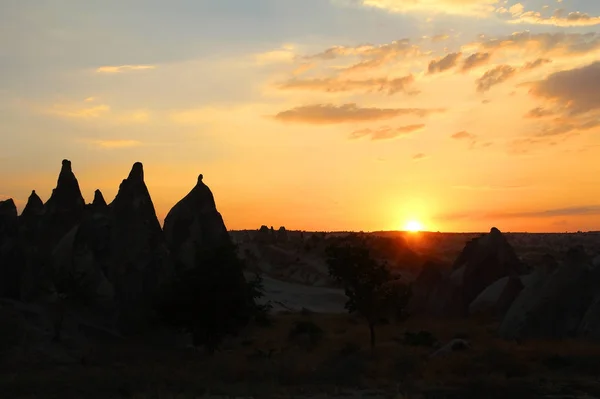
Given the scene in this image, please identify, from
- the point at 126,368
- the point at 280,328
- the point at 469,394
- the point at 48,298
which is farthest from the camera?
the point at 280,328

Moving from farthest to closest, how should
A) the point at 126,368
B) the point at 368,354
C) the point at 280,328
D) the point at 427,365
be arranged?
the point at 280,328
the point at 368,354
the point at 126,368
the point at 427,365

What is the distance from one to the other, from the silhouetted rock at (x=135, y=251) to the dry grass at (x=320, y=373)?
5691mm

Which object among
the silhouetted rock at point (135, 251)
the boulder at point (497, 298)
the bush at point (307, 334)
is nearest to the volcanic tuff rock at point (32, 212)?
the silhouetted rock at point (135, 251)

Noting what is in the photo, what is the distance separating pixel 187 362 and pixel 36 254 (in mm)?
19934

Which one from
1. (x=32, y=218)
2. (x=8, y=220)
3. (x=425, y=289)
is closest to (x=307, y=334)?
(x=425, y=289)

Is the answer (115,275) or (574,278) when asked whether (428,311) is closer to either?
(574,278)

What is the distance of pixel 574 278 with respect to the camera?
4081cm

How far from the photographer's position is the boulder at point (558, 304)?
3941 centimetres

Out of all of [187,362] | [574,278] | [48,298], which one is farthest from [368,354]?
[48,298]

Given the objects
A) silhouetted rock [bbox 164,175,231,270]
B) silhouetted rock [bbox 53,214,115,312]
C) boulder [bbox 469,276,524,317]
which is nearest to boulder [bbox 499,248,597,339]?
boulder [bbox 469,276,524,317]

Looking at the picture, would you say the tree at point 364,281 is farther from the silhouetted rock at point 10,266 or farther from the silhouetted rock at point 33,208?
the silhouetted rock at point 33,208

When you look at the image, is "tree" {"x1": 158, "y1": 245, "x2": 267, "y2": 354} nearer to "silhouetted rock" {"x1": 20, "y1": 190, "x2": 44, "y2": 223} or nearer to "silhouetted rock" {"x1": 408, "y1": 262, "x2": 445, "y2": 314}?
"silhouetted rock" {"x1": 20, "y1": 190, "x2": 44, "y2": 223}

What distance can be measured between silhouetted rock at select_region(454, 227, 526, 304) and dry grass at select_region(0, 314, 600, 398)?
21412 mm

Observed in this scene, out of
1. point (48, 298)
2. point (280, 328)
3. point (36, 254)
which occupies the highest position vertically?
point (36, 254)
